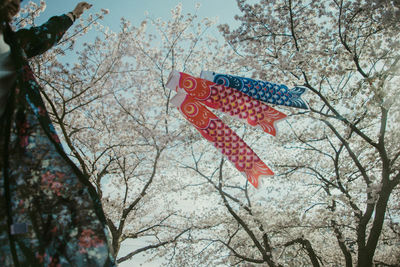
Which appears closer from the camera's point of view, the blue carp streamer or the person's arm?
the person's arm

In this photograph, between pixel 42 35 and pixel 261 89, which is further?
pixel 261 89

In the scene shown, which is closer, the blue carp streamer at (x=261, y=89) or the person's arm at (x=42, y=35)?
the person's arm at (x=42, y=35)

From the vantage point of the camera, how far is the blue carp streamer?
154 inches

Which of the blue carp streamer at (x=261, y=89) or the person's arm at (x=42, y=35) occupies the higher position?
the blue carp streamer at (x=261, y=89)

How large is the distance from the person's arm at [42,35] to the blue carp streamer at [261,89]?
2066 mm

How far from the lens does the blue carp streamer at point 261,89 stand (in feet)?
12.8

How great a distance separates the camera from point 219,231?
12.4 metres

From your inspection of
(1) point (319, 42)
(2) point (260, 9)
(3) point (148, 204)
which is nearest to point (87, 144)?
(3) point (148, 204)

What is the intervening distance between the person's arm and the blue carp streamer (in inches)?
81.3

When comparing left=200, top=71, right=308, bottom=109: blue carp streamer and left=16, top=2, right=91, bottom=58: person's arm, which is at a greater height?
left=200, top=71, right=308, bottom=109: blue carp streamer

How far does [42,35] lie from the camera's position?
199 cm

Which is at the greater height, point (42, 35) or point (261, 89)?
point (261, 89)

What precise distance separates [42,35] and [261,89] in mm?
2854

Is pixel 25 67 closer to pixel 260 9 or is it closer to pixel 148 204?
pixel 260 9
